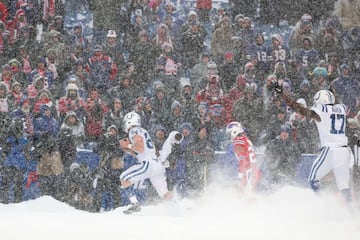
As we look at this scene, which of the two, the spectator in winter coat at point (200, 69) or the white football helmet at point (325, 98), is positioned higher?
the spectator in winter coat at point (200, 69)

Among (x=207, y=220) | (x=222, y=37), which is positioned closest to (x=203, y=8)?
(x=222, y=37)

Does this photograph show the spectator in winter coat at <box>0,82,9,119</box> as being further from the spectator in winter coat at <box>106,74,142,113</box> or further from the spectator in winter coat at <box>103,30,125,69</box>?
the spectator in winter coat at <box>103,30,125,69</box>

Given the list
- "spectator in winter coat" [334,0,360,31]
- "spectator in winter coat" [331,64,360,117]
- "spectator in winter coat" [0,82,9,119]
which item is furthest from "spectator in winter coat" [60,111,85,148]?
"spectator in winter coat" [334,0,360,31]

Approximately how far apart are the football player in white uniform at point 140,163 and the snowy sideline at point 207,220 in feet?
1.13

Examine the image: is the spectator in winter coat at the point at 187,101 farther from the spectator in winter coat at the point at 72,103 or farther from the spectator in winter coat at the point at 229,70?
the spectator in winter coat at the point at 72,103

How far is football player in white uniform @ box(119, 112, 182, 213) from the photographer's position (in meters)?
12.0

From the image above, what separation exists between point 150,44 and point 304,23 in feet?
11.1

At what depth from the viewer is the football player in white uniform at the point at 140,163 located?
39.3 feet

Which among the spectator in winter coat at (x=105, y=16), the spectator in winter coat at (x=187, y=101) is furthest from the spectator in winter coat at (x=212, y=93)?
the spectator in winter coat at (x=105, y=16)

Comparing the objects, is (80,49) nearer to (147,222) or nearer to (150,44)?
(150,44)

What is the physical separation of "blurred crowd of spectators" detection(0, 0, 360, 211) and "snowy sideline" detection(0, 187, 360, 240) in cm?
78

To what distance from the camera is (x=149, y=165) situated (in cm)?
1204

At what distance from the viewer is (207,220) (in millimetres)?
11266

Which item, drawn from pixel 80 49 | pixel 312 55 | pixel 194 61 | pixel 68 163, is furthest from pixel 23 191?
pixel 312 55
